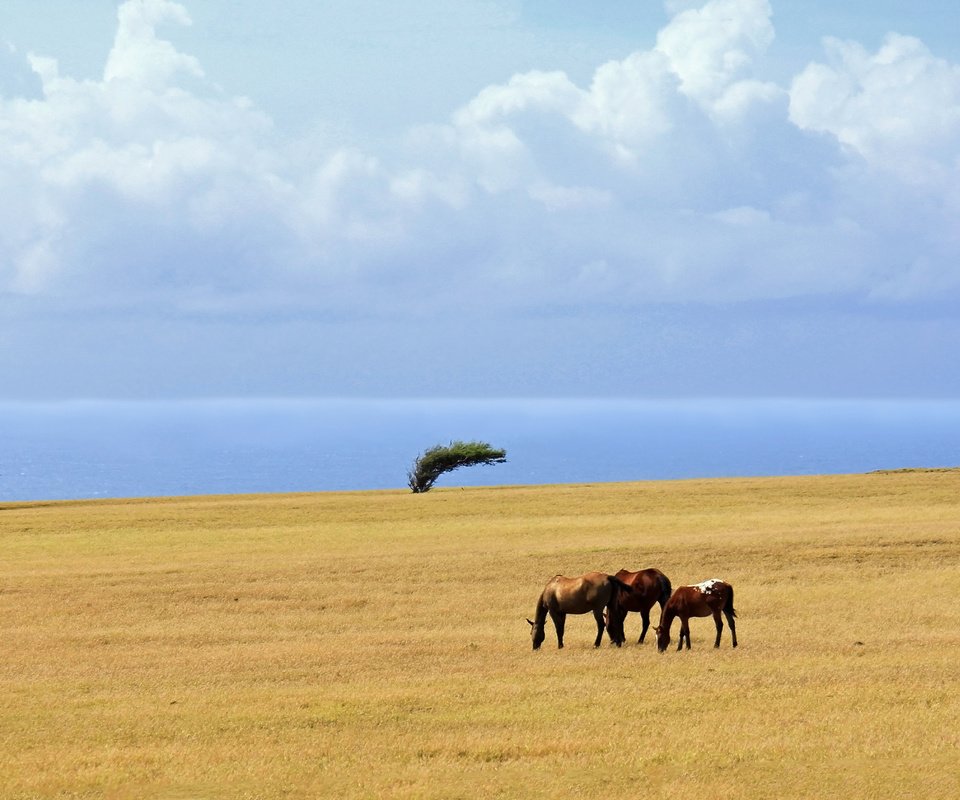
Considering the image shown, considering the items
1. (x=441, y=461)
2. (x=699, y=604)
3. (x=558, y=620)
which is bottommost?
(x=558, y=620)

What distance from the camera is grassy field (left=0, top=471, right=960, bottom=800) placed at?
49.0 ft

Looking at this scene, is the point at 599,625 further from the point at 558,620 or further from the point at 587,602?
the point at 558,620

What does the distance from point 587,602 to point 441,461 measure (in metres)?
70.0

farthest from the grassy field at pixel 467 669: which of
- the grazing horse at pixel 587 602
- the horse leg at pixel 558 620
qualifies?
the horse leg at pixel 558 620

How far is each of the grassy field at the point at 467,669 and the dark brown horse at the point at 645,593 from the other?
4.25ft

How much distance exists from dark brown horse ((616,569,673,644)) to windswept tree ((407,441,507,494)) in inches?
2682

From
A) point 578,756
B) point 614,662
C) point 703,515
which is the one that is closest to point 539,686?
point 614,662

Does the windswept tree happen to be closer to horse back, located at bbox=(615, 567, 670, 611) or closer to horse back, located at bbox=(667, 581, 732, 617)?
horse back, located at bbox=(615, 567, 670, 611)

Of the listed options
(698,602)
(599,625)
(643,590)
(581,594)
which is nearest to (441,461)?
(643,590)

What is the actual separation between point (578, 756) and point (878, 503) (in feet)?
152

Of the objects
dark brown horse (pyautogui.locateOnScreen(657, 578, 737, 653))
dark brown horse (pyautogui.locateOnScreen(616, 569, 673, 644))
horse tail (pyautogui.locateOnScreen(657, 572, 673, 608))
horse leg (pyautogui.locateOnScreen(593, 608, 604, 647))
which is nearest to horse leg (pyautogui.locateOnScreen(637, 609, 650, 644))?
dark brown horse (pyautogui.locateOnScreen(616, 569, 673, 644))

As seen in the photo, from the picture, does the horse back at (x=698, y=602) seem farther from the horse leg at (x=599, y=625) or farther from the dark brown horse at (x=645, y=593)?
the horse leg at (x=599, y=625)

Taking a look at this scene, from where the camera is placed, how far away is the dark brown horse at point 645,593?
2581cm

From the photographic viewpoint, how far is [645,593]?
26031 millimetres
